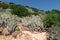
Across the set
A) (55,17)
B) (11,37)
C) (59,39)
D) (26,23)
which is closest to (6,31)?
(11,37)

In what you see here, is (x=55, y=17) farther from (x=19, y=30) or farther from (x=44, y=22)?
(x=19, y=30)

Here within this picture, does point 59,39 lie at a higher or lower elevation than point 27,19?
lower

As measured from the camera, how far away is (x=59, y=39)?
16359mm

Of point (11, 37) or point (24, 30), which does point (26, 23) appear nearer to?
point (24, 30)

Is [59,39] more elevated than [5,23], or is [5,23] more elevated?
[5,23]

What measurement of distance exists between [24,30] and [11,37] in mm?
1448

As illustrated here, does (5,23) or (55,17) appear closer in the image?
(5,23)

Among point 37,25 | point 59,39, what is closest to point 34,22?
point 37,25

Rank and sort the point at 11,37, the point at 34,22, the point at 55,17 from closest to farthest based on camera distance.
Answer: the point at 11,37, the point at 34,22, the point at 55,17

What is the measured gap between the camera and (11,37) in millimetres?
15930

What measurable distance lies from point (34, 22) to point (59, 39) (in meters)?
2.83

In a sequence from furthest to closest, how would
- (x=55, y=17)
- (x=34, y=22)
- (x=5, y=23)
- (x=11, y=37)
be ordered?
1. (x=55, y=17)
2. (x=34, y=22)
3. (x=5, y=23)
4. (x=11, y=37)

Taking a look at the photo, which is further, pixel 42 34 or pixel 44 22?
pixel 44 22

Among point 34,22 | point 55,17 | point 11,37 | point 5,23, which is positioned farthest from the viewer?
point 55,17
